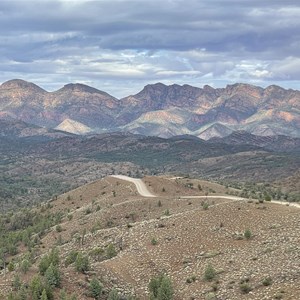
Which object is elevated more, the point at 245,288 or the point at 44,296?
the point at 44,296

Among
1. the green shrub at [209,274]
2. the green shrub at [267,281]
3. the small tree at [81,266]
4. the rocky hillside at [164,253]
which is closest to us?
the green shrub at [267,281]

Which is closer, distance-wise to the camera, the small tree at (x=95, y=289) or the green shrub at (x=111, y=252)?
the small tree at (x=95, y=289)

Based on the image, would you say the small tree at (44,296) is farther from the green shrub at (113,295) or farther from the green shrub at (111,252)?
the green shrub at (111,252)

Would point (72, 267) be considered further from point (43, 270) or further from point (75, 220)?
point (75, 220)

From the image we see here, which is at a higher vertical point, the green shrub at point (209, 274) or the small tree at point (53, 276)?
the small tree at point (53, 276)

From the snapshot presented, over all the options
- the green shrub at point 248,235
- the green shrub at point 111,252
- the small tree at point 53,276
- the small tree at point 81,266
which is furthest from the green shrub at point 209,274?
the small tree at point 53,276

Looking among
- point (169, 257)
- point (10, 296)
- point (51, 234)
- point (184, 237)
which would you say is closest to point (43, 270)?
point (10, 296)

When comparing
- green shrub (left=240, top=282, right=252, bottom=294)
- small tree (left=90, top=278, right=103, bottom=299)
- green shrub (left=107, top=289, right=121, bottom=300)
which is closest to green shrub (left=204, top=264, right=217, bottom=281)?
green shrub (left=240, top=282, right=252, bottom=294)

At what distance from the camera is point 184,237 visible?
6575 cm

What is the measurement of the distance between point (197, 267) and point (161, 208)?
34262 mm

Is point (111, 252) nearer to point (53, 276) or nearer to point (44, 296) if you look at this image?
point (53, 276)

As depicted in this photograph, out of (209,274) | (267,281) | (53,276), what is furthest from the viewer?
(209,274)

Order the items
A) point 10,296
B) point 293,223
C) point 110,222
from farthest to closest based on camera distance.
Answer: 1. point 110,222
2. point 293,223
3. point 10,296

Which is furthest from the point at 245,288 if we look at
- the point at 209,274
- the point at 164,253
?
the point at 164,253
